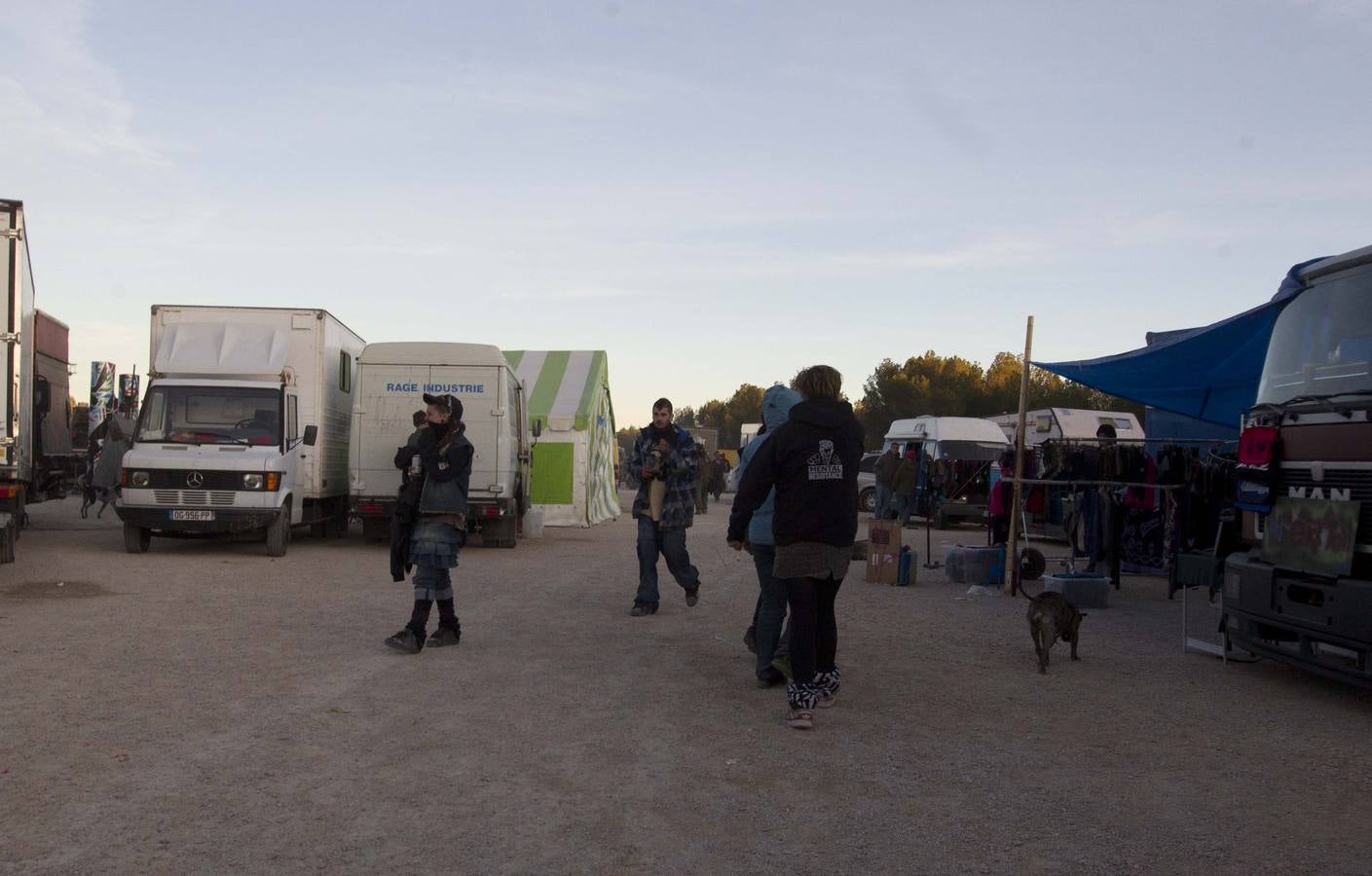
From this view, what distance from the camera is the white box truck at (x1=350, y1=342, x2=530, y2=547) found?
16141 mm

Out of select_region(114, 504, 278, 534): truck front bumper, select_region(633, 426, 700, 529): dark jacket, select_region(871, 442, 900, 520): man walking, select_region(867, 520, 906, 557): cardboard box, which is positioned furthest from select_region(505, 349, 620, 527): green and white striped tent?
select_region(633, 426, 700, 529): dark jacket

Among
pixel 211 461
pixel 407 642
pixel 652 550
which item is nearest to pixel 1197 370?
pixel 652 550

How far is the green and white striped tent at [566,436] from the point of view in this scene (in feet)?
76.4

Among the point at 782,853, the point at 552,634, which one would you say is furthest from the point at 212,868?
the point at 552,634

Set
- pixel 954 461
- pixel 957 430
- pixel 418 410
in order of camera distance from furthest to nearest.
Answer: pixel 957 430
pixel 954 461
pixel 418 410

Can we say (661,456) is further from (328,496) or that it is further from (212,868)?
(328,496)

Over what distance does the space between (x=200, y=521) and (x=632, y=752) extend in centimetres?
1066

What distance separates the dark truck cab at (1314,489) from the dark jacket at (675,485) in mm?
4233

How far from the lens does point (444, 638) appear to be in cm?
Result: 812

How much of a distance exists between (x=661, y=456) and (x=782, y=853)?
19.6 ft

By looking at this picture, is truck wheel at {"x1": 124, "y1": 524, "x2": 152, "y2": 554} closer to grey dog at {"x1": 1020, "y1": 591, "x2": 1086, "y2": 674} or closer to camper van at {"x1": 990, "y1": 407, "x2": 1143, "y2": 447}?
grey dog at {"x1": 1020, "y1": 591, "x2": 1086, "y2": 674}

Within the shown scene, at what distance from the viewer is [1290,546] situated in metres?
7.15

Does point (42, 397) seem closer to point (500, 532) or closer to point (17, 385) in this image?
point (17, 385)

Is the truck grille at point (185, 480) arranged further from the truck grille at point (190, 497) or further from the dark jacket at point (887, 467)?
the dark jacket at point (887, 467)
